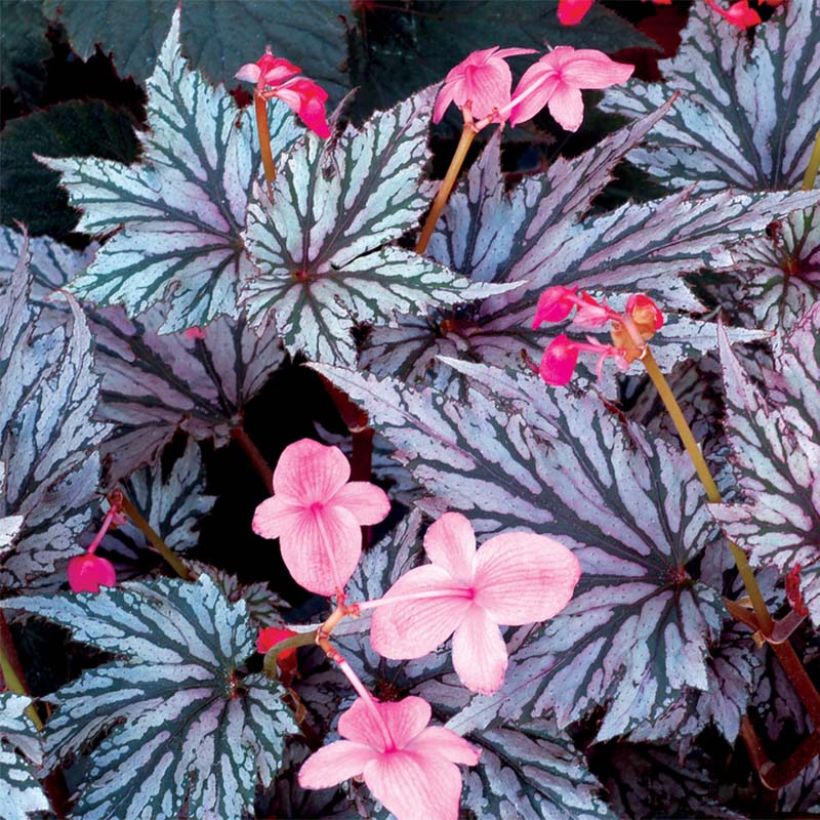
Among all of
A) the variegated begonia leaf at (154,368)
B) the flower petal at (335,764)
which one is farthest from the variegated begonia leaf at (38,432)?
the flower petal at (335,764)

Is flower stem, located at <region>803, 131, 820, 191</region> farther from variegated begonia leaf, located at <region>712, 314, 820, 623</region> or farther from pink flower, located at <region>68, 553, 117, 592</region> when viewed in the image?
pink flower, located at <region>68, 553, 117, 592</region>

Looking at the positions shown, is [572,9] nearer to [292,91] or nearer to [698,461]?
[292,91]

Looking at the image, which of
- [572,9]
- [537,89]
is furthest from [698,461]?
[572,9]

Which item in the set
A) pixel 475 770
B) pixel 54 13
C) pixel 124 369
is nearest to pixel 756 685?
pixel 475 770

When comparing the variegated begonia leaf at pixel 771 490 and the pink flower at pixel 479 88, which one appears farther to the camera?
the pink flower at pixel 479 88

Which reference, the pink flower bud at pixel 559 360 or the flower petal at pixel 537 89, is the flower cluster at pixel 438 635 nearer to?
the pink flower bud at pixel 559 360

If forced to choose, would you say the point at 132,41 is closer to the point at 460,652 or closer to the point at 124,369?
the point at 124,369
